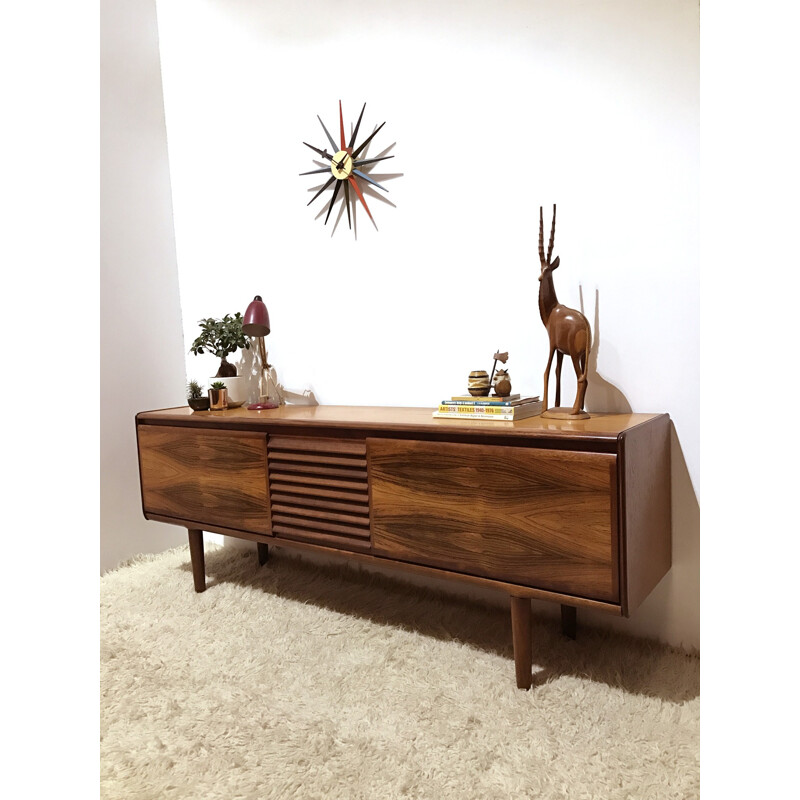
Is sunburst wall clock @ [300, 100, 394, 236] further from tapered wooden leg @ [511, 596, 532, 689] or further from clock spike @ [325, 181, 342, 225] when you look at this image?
tapered wooden leg @ [511, 596, 532, 689]

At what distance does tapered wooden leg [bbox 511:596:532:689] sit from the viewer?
1673 mm

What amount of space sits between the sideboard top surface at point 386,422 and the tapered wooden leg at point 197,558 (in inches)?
17.8

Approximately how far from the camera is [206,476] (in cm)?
230

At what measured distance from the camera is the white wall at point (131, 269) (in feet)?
8.95

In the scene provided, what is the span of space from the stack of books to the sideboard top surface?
0.9 inches

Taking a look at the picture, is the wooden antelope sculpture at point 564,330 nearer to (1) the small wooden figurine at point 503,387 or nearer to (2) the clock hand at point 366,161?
(1) the small wooden figurine at point 503,387

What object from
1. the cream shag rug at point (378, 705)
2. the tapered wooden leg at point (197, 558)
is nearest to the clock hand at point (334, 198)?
the tapered wooden leg at point (197, 558)

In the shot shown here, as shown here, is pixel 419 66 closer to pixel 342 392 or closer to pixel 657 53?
pixel 657 53

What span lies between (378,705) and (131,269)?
6.90 ft

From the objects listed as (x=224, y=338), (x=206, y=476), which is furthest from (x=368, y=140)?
(x=206, y=476)

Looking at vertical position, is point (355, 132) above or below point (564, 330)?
above

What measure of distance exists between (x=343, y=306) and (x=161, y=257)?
1.04 m

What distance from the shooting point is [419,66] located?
2.14 m

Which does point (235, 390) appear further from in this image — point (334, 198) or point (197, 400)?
point (334, 198)
